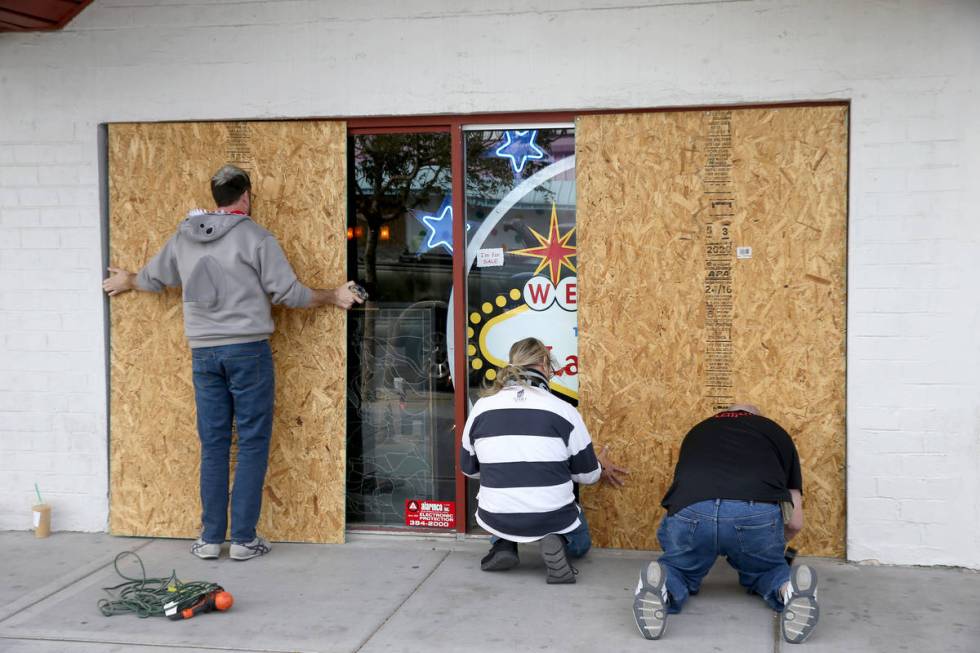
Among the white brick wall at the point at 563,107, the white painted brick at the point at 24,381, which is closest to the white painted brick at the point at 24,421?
the white brick wall at the point at 563,107

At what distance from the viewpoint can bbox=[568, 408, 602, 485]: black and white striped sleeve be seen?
519cm

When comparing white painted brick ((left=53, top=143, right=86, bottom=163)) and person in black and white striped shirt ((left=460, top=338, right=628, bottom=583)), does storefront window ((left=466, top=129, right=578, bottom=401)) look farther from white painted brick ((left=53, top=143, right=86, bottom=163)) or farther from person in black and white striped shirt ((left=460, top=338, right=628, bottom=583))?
white painted brick ((left=53, top=143, right=86, bottom=163))

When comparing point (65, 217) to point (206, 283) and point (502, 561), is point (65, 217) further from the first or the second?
point (502, 561)

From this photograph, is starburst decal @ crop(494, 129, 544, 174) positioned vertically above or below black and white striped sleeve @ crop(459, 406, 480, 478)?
above

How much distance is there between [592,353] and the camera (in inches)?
225

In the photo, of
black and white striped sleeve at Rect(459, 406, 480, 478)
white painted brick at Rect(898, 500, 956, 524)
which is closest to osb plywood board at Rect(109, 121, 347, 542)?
black and white striped sleeve at Rect(459, 406, 480, 478)

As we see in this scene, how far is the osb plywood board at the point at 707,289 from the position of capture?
5.47 meters

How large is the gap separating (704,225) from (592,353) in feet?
3.12

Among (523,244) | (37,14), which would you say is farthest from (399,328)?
(37,14)

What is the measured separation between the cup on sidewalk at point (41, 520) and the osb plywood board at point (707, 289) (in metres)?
3.31

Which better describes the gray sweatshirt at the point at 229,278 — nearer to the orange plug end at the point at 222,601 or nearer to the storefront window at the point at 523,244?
the storefront window at the point at 523,244

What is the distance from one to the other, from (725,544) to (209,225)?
3250mm

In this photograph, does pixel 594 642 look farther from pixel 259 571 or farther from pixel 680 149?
pixel 680 149

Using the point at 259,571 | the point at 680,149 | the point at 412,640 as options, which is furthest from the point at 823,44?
the point at 259,571
